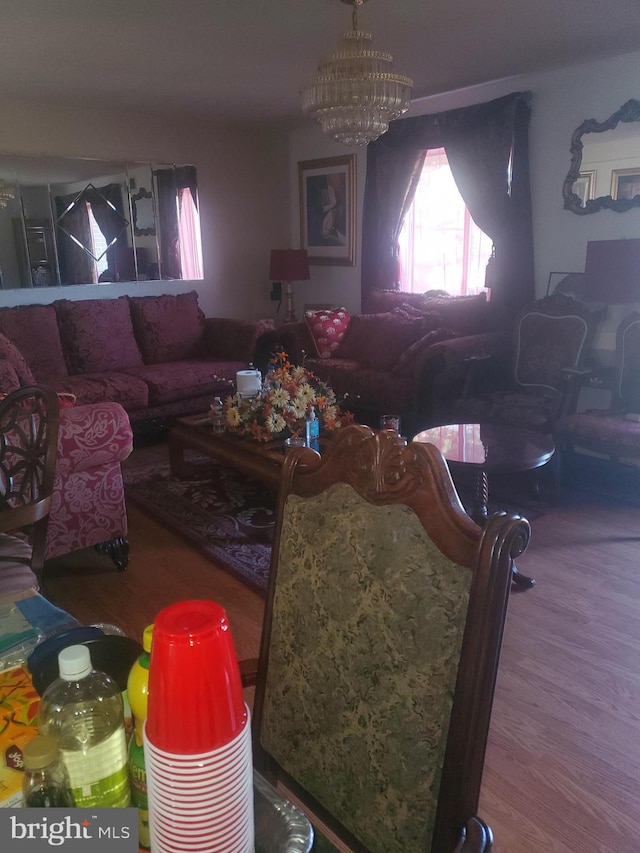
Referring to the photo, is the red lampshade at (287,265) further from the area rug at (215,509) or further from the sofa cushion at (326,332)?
the area rug at (215,509)

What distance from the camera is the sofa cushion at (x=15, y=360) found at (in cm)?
414

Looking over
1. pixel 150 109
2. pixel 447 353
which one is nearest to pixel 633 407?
pixel 447 353

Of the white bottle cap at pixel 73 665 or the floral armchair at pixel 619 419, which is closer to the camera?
the white bottle cap at pixel 73 665

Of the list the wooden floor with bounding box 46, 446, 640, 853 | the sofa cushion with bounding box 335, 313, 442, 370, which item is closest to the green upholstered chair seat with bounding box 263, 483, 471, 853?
the wooden floor with bounding box 46, 446, 640, 853

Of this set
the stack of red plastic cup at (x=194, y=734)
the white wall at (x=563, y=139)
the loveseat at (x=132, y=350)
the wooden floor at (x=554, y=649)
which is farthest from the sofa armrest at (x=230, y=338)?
the stack of red plastic cup at (x=194, y=734)

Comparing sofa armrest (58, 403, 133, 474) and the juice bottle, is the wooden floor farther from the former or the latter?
the juice bottle

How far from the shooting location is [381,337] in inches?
196

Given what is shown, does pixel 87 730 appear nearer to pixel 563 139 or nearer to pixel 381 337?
pixel 381 337

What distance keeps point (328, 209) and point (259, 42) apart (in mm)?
2588

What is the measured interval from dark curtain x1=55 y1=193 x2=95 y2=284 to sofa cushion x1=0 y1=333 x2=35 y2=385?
3.59 ft

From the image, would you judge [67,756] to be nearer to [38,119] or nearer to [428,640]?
[428,640]

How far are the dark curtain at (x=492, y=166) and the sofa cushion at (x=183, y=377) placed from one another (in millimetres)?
2033

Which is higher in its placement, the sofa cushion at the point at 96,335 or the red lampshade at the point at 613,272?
the red lampshade at the point at 613,272

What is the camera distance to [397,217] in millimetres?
5469
